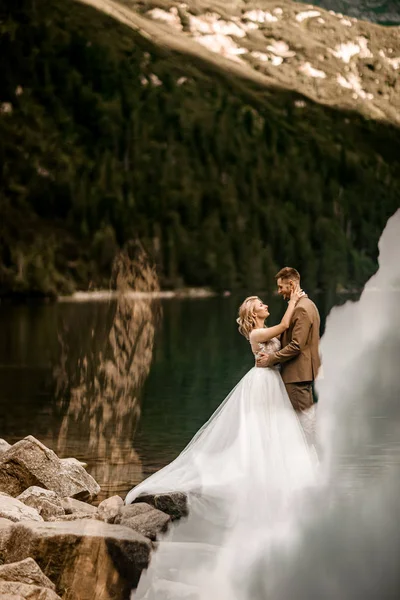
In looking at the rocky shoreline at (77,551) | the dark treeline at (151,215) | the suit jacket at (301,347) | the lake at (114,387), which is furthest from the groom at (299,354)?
the dark treeline at (151,215)

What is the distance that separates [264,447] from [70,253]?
508 feet

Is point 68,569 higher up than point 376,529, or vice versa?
point 376,529

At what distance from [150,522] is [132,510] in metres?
0.56

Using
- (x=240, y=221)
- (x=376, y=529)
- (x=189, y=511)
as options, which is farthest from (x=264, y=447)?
(x=240, y=221)

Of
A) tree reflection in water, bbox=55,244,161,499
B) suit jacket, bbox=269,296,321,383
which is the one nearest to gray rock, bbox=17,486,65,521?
tree reflection in water, bbox=55,244,161,499

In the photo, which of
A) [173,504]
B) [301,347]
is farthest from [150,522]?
[301,347]

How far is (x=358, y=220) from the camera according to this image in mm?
198125

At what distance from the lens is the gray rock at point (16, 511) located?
37.6 feet

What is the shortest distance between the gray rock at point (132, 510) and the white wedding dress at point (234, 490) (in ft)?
1.24

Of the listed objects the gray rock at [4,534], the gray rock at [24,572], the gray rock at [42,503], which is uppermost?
the gray rock at [24,572]

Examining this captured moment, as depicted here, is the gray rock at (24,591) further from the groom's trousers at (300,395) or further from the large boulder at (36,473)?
the large boulder at (36,473)

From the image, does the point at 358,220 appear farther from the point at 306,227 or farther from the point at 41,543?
the point at 41,543

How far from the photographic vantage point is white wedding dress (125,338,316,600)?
948 cm

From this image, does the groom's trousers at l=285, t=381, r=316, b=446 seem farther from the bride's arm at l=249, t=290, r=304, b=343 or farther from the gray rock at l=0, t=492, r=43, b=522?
the gray rock at l=0, t=492, r=43, b=522
